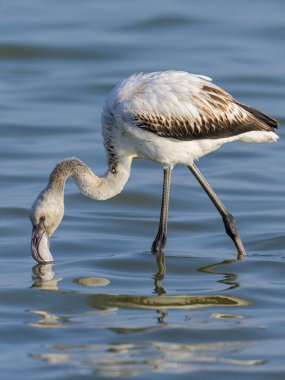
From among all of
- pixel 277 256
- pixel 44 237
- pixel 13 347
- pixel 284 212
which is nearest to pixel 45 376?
pixel 13 347

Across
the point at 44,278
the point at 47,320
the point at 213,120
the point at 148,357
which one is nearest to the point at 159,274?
the point at 44,278

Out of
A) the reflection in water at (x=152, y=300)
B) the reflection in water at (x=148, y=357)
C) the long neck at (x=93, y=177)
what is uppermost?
the long neck at (x=93, y=177)

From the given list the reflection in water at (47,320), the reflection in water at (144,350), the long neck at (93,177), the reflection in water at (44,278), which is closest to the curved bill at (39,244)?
the reflection in water at (44,278)

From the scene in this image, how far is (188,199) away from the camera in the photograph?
58.1ft

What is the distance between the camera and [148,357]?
427 inches

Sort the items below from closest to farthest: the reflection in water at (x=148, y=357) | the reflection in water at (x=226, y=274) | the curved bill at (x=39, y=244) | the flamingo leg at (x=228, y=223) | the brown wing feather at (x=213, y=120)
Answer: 1. the reflection in water at (x=148, y=357)
2. the reflection in water at (x=226, y=274)
3. the curved bill at (x=39, y=244)
4. the brown wing feather at (x=213, y=120)
5. the flamingo leg at (x=228, y=223)

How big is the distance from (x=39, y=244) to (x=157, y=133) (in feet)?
6.11

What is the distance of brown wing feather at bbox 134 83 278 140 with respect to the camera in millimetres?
14312

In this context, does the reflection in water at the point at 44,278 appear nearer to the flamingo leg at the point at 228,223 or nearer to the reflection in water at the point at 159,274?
the reflection in water at the point at 159,274

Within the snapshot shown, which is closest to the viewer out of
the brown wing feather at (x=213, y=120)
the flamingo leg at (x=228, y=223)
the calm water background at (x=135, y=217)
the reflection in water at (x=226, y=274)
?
the calm water background at (x=135, y=217)

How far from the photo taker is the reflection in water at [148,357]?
34.7ft

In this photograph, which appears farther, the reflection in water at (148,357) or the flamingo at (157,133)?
the flamingo at (157,133)

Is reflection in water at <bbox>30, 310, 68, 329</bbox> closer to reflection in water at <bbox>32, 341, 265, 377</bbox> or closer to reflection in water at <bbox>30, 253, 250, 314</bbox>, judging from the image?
reflection in water at <bbox>30, 253, 250, 314</bbox>

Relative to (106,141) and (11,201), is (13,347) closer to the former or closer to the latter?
(106,141)
